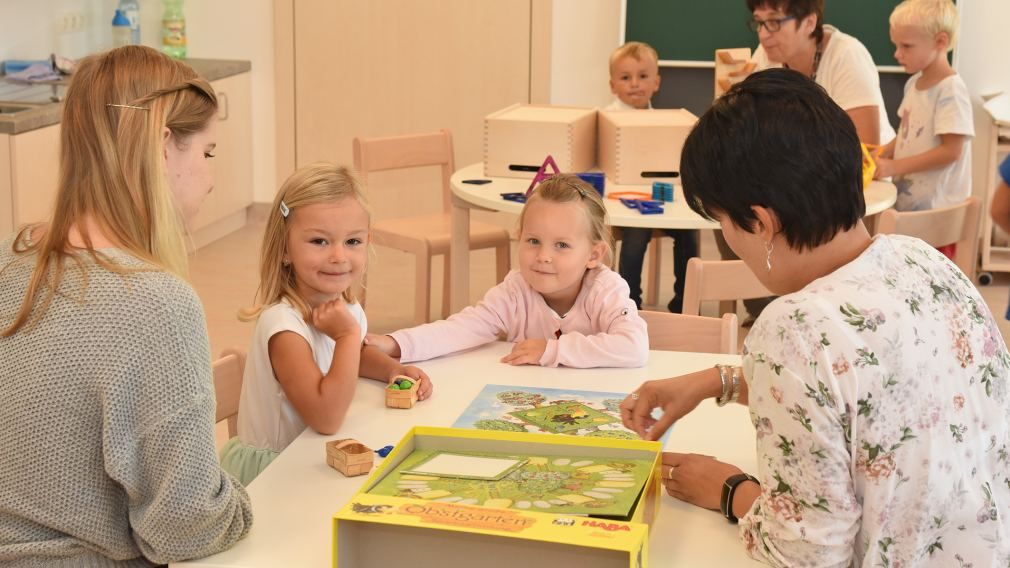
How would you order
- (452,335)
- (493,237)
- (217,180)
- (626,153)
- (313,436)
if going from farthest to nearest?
(217,180)
(493,237)
(626,153)
(452,335)
(313,436)

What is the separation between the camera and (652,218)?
3.32 metres

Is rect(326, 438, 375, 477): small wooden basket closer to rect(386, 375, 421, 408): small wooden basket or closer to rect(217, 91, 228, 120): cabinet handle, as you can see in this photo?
rect(386, 375, 421, 408): small wooden basket

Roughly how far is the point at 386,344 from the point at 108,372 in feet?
2.79

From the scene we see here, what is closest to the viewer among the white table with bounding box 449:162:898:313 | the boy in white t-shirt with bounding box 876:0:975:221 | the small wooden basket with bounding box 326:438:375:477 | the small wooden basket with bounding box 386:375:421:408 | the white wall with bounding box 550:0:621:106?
the small wooden basket with bounding box 326:438:375:477

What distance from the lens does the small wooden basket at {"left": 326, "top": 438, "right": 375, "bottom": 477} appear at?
159 centimetres

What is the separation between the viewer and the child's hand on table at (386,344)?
2.09 meters

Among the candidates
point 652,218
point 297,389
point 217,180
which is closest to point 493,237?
point 652,218

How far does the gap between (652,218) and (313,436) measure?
1766mm

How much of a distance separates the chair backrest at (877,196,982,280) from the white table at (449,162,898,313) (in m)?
0.31

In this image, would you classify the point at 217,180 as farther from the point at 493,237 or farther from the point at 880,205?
the point at 880,205

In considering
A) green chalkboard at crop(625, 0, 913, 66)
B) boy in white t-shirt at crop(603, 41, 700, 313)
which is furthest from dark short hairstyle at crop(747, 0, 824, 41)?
green chalkboard at crop(625, 0, 913, 66)

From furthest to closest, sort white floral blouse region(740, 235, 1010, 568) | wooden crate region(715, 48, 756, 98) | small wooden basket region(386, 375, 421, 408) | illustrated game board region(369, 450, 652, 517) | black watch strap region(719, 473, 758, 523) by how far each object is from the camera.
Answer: wooden crate region(715, 48, 756, 98) → small wooden basket region(386, 375, 421, 408) → black watch strap region(719, 473, 758, 523) → illustrated game board region(369, 450, 652, 517) → white floral blouse region(740, 235, 1010, 568)

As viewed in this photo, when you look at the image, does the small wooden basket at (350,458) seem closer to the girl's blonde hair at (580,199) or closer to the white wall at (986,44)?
the girl's blonde hair at (580,199)

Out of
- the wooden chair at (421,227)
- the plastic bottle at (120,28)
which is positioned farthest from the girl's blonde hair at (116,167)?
the plastic bottle at (120,28)
